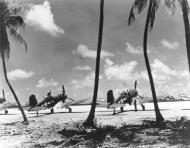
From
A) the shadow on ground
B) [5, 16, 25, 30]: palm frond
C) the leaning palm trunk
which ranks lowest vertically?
the shadow on ground

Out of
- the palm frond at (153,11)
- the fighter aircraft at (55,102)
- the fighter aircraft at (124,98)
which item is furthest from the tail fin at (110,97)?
the palm frond at (153,11)

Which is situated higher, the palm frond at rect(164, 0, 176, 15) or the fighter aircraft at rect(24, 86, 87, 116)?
the palm frond at rect(164, 0, 176, 15)

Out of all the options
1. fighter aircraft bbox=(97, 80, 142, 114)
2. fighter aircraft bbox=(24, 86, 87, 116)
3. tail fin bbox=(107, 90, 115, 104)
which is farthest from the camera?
fighter aircraft bbox=(24, 86, 87, 116)

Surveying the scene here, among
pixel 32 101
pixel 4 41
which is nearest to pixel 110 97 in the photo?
pixel 32 101

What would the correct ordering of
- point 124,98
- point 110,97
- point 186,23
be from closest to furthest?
point 186,23 → point 124,98 → point 110,97

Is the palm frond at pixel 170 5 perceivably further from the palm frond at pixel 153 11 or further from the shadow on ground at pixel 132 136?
the shadow on ground at pixel 132 136

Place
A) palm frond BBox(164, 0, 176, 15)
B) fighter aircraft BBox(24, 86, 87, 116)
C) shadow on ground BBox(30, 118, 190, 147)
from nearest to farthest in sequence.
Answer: shadow on ground BBox(30, 118, 190, 147) → palm frond BBox(164, 0, 176, 15) → fighter aircraft BBox(24, 86, 87, 116)

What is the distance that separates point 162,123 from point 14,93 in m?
13.7

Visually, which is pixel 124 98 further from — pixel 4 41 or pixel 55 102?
pixel 4 41

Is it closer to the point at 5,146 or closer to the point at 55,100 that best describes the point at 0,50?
the point at 55,100

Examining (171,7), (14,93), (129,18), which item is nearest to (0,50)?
(14,93)

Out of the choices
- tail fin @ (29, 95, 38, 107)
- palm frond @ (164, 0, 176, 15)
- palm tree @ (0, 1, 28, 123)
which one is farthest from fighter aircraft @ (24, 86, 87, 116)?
palm frond @ (164, 0, 176, 15)

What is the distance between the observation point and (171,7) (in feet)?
62.7

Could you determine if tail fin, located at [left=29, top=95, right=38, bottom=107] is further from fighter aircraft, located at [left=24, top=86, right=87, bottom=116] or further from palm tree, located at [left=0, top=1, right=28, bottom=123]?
palm tree, located at [left=0, top=1, right=28, bottom=123]
